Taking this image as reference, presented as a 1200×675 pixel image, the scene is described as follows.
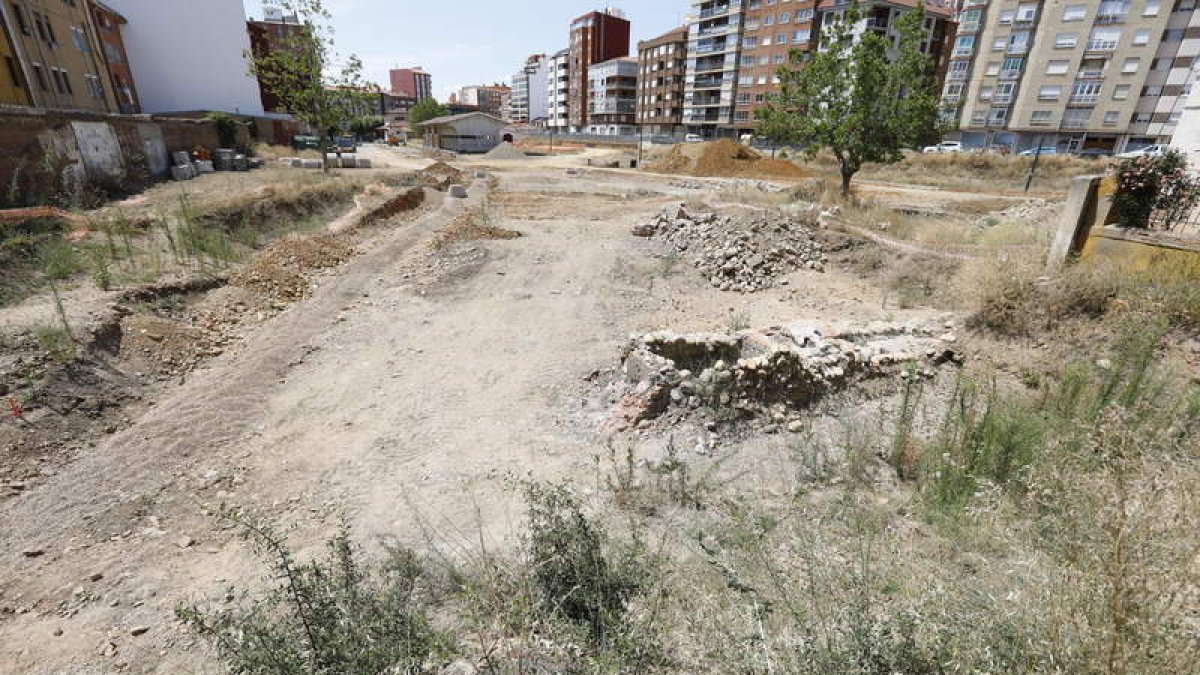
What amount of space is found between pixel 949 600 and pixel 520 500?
156 inches

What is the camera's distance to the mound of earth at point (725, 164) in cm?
3841

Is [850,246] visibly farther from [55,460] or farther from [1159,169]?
[55,460]

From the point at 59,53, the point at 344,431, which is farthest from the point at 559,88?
the point at 344,431

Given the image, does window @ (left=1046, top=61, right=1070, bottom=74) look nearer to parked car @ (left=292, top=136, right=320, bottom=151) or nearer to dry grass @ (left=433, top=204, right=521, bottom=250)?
dry grass @ (left=433, top=204, right=521, bottom=250)

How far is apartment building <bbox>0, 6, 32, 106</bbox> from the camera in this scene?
79.6 feet

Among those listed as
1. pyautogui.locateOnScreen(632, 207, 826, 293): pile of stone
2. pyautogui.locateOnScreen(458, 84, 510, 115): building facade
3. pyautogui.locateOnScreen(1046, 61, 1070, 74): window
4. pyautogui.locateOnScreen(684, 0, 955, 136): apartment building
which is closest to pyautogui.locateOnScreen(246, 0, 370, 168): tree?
pyautogui.locateOnScreen(632, 207, 826, 293): pile of stone

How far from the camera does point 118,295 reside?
959 cm

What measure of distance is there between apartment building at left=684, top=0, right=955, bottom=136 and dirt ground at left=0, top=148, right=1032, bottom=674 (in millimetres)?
52887

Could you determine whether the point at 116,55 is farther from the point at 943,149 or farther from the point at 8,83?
the point at 943,149

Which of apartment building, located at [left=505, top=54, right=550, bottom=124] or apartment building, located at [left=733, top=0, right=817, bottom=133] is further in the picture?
apartment building, located at [left=505, top=54, right=550, bottom=124]

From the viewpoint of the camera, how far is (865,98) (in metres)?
18.3

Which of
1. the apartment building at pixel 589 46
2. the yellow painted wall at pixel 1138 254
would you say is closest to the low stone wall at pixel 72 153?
the yellow painted wall at pixel 1138 254

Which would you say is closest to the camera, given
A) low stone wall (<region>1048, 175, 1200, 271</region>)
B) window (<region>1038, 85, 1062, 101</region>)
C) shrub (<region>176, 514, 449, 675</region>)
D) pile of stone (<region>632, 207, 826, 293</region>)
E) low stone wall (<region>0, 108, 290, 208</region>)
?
shrub (<region>176, 514, 449, 675</region>)

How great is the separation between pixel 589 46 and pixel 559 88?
1434 cm
